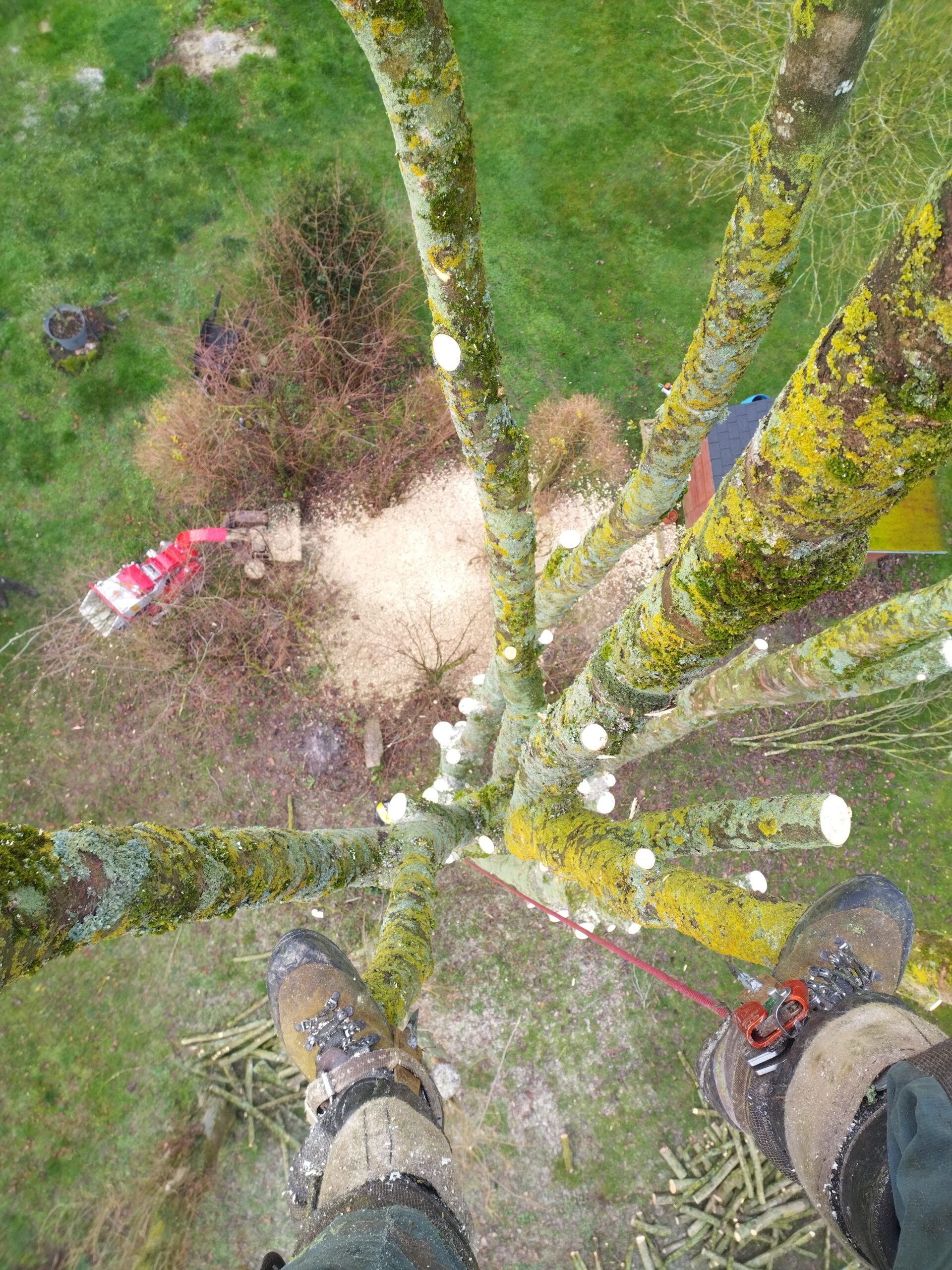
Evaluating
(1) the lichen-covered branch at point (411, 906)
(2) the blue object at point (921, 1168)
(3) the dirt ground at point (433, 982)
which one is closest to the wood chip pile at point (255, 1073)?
(3) the dirt ground at point (433, 982)

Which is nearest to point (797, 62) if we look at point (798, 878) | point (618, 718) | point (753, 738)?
point (618, 718)

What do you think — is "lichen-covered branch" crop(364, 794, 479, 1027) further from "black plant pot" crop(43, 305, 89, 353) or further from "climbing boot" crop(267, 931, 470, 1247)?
"black plant pot" crop(43, 305, 89, 353)

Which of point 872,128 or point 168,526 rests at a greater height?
point 872,128

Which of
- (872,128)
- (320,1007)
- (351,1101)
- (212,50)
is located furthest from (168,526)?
(872,128)

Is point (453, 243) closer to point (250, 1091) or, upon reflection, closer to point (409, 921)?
point (409, 921)

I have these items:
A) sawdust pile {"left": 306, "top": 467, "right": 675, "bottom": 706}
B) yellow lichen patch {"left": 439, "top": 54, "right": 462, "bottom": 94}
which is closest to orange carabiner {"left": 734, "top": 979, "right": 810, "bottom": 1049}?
yellow lichen patch {"left": 439, "top": 54, "right": 462, "bottom": 94}

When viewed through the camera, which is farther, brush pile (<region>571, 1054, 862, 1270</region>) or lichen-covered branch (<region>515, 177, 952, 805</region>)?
brush pile (<region>571, 1054, 862, 1270</region>)

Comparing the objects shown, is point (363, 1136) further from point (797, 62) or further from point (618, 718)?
point (797, 62)
